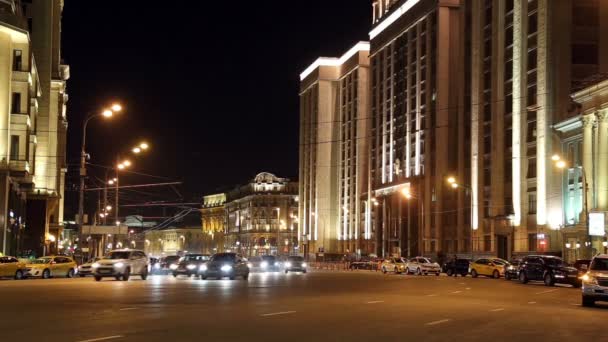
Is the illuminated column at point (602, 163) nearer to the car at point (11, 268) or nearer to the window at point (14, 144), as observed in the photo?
the car at point (11, 268)

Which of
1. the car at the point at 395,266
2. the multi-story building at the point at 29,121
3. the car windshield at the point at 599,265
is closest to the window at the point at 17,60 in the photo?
the multi-story building at the point at 29,121

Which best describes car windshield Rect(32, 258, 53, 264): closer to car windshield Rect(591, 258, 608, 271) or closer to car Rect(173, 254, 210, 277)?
car Rect(173, 254, 210, 277)

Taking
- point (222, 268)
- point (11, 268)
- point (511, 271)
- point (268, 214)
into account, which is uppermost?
point (268, 214)

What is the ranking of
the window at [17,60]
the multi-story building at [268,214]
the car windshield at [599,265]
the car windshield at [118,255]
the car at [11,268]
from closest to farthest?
the car windshield at [599,265], the car windshield at [118,255], the car at [11,268], the window at [17,60], the multi-story building at [268,214]

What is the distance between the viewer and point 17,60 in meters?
56.8

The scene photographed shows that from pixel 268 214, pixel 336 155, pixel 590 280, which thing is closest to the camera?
pixel 590 280

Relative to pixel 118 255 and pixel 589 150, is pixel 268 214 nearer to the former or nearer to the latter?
pixel 589 150

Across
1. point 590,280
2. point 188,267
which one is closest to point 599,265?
point 590,280

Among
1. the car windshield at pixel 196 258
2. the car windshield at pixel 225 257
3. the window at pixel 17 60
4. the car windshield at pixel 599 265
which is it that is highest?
the window at pixel 17 60

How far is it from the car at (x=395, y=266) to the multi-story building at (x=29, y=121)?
95.5 feet

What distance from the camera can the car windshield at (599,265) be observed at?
1030 inches

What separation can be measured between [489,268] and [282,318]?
41056 millimetres

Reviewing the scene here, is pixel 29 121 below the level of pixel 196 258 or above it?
above

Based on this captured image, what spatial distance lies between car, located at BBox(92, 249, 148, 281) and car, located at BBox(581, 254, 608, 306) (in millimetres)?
22915
